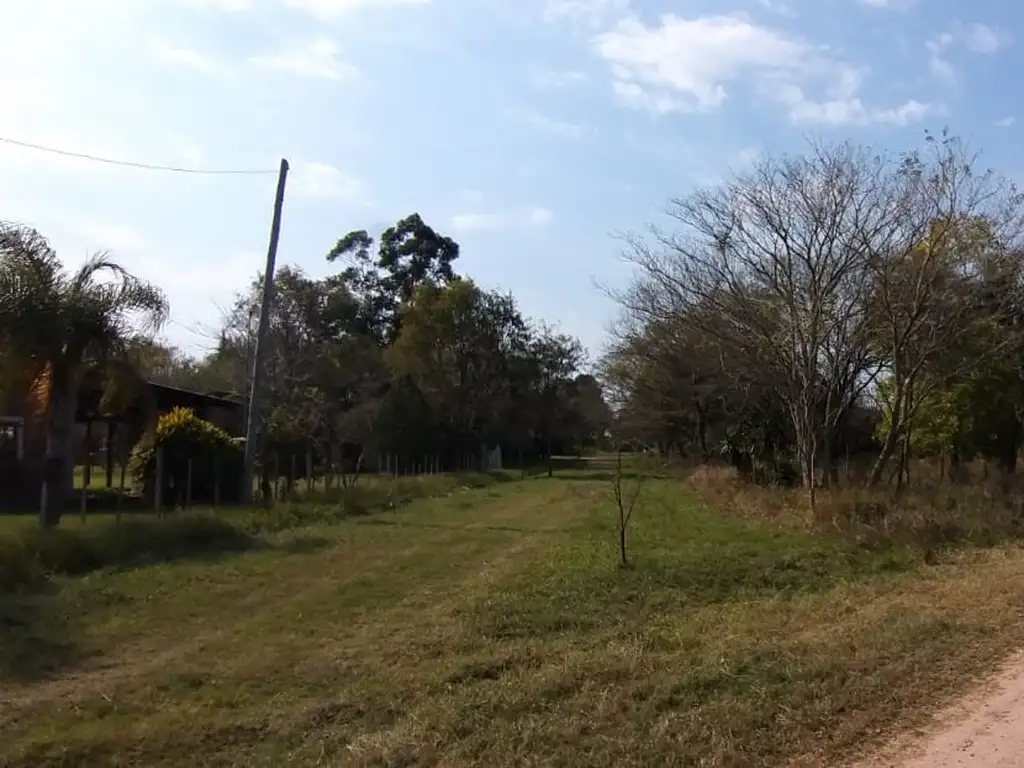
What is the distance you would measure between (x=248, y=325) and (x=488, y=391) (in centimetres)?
1223

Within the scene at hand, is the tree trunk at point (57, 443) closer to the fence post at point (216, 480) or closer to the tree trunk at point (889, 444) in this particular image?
the fence post at point (216, 480)

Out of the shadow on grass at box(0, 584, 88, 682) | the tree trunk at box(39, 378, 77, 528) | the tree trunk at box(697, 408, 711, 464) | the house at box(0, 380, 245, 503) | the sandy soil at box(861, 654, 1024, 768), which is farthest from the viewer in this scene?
the tree trunk at box(697, 408, 711, 464)

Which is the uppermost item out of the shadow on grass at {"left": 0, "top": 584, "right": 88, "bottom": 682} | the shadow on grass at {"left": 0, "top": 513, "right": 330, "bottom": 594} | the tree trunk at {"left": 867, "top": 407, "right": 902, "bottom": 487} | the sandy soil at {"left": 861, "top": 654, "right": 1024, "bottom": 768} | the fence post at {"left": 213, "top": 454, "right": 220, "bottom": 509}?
the tree trunk at {"left": 867, "top": 407, "right": 902, "bottom": 487}

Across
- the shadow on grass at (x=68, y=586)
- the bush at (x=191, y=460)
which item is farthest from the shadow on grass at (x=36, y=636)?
the bush at (x=191, y=460)

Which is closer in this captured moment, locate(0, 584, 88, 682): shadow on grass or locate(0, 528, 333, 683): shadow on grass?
locate(0, 584, 88, 682): shadow on grass

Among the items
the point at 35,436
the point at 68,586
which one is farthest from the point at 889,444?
the point at 35,436

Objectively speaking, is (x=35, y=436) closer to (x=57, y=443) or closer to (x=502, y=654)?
(x=57, y=443)

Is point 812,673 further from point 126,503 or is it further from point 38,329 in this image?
point 126,503

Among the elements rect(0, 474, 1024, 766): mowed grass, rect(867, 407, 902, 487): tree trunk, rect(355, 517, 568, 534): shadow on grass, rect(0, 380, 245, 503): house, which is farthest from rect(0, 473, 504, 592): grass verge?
rect(867, 407, 902, 487): tree trunk

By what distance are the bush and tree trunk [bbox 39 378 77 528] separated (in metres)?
5.28

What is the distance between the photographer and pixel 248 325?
2021 inches

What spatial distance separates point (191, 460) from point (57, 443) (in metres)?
6.01

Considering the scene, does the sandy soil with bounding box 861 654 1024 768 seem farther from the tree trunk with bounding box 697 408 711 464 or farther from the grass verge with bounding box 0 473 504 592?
the tree trunk with bounding box 697 408 711 464

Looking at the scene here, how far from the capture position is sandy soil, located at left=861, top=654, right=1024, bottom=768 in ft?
21.0
